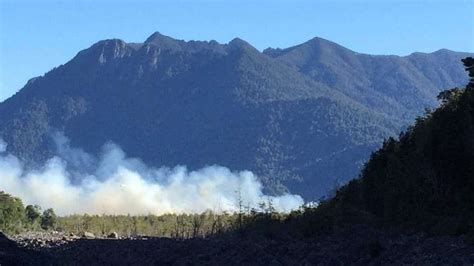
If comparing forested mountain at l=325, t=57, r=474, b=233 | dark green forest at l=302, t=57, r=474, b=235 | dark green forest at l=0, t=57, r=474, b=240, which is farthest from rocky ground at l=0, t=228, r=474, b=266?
forested mountain at l=325, t=57, r=474, b=233

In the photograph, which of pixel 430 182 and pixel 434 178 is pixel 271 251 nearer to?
pixel 430 182

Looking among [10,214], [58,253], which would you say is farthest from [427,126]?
[10,214]

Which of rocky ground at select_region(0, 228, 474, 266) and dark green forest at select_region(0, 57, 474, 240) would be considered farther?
dark green forest at select_region(0, 57, 474, 240)

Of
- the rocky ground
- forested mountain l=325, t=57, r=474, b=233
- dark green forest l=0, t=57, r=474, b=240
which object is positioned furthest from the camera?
forested mountain l=325, t=57, r=474, b=233

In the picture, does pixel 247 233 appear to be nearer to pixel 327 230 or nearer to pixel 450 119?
pixel 327 230

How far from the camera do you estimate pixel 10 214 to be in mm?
49250

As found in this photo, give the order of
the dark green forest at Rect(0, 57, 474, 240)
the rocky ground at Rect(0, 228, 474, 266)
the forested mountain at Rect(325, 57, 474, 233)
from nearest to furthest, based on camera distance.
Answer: the rocky ground at Rect(0, 228, 474, 266), the dark green forest at Rect(0, 57, 474, 240), the forested mountain at Rect(325, 57, 474, 233)

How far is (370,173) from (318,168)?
16907cm

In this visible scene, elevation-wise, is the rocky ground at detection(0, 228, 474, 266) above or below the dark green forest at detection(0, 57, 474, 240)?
below

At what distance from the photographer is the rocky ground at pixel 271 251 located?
1402cm

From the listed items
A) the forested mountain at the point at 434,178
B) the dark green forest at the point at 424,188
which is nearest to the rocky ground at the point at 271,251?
the dark green forest at the point at 424,188

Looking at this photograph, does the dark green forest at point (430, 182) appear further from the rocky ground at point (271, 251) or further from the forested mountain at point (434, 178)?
the rocky ground at point (271, 251)

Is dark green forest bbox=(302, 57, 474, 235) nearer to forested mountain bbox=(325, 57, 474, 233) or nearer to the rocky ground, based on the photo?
forested mountain bbox=(325, 57, 474, 233)

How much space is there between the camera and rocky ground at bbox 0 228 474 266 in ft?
46.0
